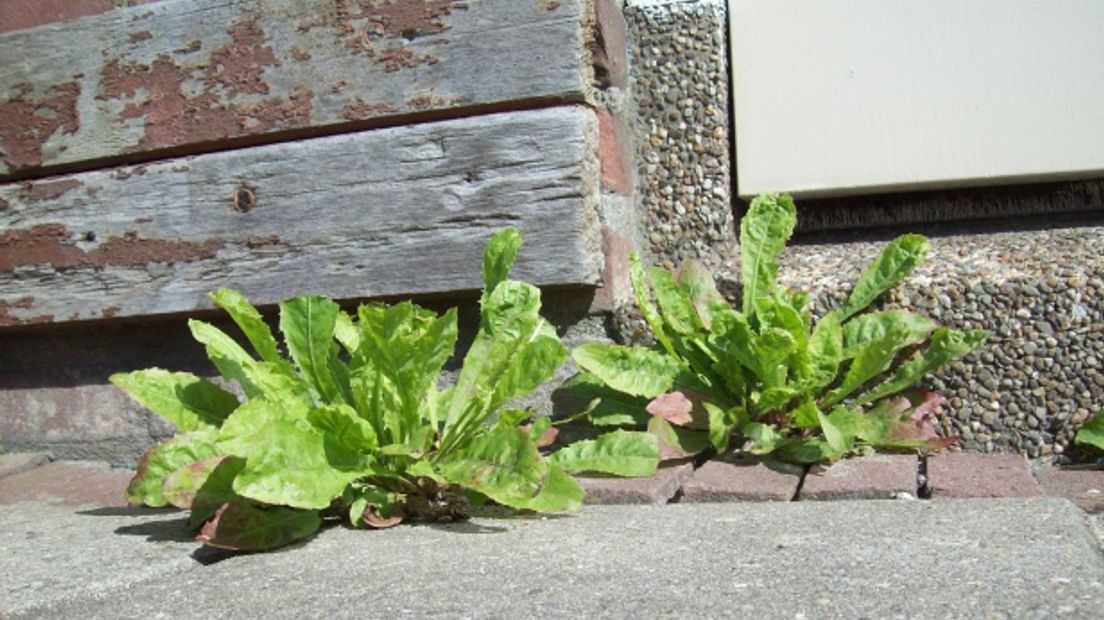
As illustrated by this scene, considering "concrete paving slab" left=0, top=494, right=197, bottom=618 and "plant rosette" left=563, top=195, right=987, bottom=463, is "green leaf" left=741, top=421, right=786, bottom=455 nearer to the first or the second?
"plant rosette" left=563, top=195, right=987, bottom=463

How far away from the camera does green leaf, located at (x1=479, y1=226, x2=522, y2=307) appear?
194cm

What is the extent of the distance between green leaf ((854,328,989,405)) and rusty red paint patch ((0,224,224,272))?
1.34m

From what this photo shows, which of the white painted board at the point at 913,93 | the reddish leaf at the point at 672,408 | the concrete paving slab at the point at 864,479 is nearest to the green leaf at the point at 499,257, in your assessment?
the reddish leaf at the point at 672,408

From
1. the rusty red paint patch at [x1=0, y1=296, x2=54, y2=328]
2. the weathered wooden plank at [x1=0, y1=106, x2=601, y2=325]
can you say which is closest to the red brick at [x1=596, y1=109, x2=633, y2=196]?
the weathered wooden plank at [x1=0, y1=106, x2=601, y2=325]

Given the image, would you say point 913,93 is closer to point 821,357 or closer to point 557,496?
point 821,357

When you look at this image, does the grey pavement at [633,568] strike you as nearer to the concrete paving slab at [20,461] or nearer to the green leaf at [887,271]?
the green leaf at [887,271]

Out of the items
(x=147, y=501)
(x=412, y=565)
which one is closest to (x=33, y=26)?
(x=147, y=501)

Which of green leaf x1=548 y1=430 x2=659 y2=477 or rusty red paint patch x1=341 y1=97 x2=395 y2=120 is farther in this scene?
rusty red paint patch x1=341 y1=97 x2=395 y2=120

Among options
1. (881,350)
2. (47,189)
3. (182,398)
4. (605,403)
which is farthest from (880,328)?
(47,189)

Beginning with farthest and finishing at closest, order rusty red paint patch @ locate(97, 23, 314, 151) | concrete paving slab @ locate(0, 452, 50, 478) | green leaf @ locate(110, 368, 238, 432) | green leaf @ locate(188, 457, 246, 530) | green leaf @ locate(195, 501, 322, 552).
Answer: concrete paving slab @ locate(0, 452, 50, 478)
rusty red paint patch @ locate(97, 23, 314, 151)
green leaf @ locate(110, 368, 238, 432)
green leaf @ locate(188, 457, 246, 530)
green leaf @ locate(195, 501, 322, 552)

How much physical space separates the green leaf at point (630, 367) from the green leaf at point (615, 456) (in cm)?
21

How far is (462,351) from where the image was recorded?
2.39m

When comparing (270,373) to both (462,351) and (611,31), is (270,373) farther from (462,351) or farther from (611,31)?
(611,31)

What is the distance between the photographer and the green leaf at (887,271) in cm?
212
